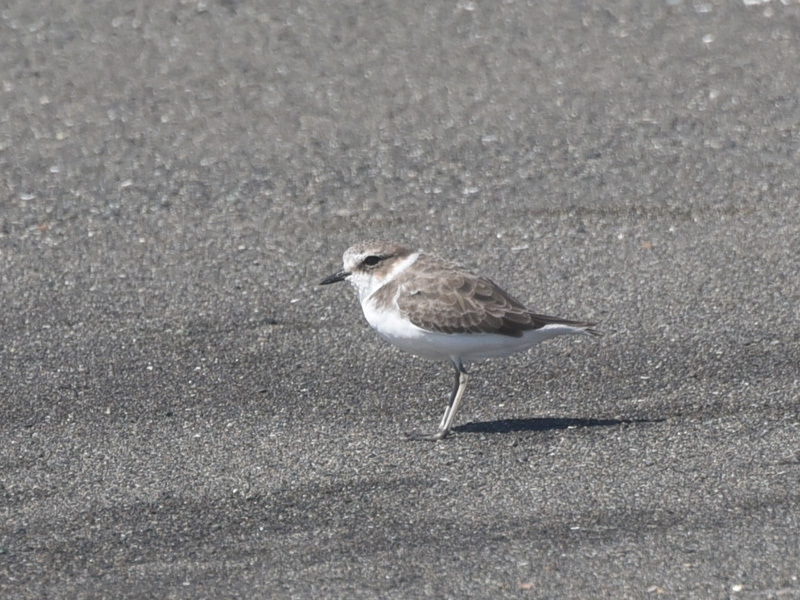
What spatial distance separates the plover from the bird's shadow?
0.15m

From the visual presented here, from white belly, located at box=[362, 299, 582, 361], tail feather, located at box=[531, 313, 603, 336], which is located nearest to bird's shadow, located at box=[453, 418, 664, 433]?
white belly, located at box=[362, 299, 582, 361]

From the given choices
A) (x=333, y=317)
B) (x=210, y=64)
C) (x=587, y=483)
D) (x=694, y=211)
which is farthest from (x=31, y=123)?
(x=587, y=483)

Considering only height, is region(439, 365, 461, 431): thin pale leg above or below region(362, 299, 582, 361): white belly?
below

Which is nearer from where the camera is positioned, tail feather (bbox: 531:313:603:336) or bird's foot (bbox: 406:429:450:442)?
bird's foot (bbox: 406:429:450:442)

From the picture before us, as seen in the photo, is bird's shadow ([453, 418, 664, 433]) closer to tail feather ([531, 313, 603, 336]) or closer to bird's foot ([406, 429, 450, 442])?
bird's foot ([406, 429, 450, 442])

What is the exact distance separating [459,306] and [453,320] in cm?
10

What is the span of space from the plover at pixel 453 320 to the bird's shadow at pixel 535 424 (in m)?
0.15

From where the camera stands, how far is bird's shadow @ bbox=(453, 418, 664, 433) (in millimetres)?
6652

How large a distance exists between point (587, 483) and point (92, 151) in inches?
306

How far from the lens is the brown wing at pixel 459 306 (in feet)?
21.8

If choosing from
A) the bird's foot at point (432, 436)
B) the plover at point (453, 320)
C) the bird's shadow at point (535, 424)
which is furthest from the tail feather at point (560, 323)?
the bird's foot at point (432, 436)

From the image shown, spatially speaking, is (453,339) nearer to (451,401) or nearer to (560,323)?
(451,401)

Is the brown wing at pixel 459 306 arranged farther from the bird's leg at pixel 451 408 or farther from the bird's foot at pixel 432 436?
the bird's foot at pixel 432 436

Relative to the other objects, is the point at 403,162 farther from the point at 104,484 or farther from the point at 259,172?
the point at 104,484
